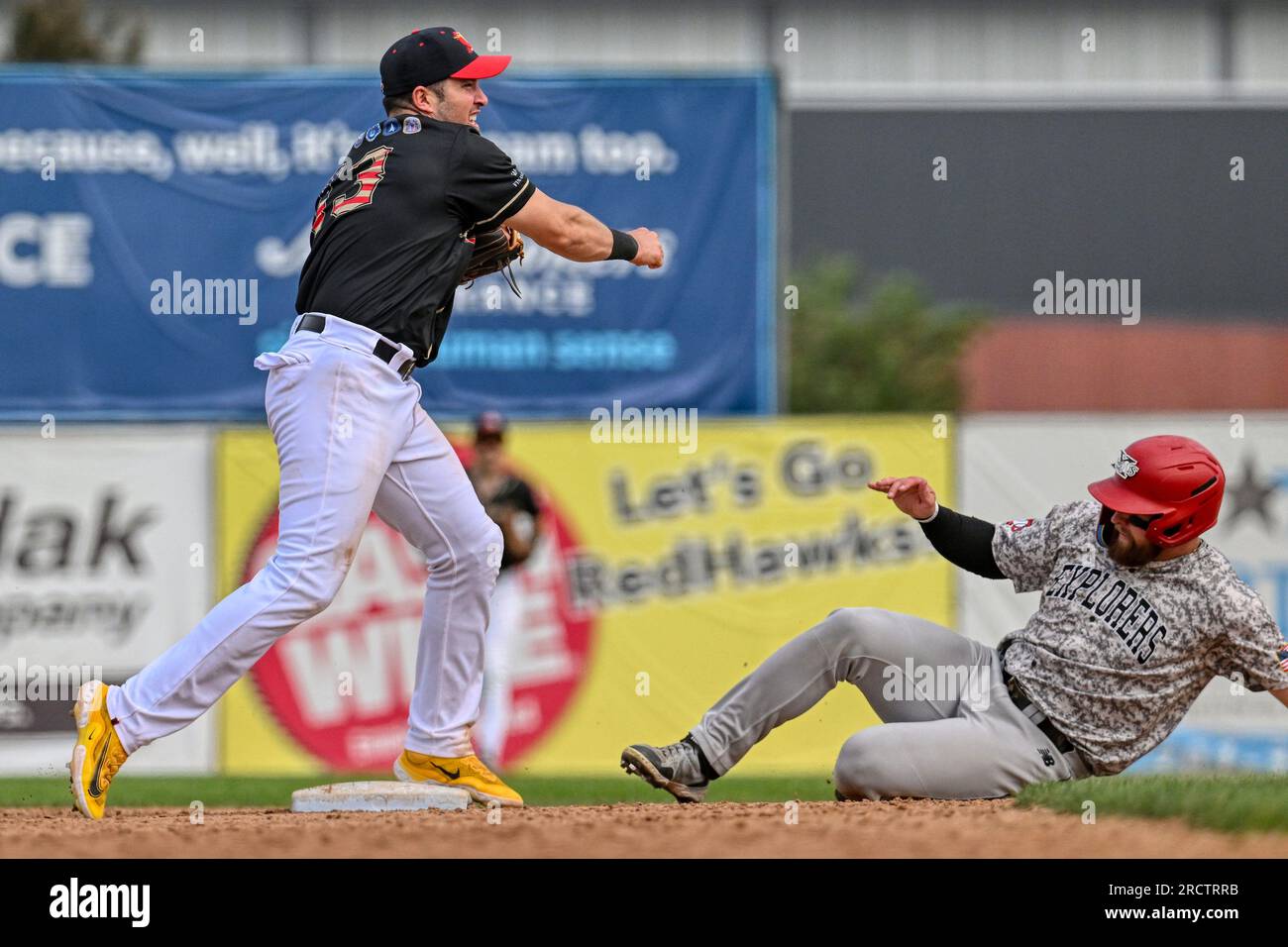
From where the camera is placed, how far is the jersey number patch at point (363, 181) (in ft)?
18.7

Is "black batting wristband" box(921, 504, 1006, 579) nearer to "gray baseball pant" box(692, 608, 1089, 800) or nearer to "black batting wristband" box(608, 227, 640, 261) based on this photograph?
"gray baseball pant" box(692, 608, 1089, 800)

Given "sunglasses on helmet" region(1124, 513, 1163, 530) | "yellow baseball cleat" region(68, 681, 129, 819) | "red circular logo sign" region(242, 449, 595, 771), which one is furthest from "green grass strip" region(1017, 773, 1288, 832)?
"red circular logo sign" region(242, 449, 595, 771)

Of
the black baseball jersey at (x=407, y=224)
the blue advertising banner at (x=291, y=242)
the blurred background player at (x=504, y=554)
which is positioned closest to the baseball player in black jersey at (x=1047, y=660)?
the black baseball jersey at (x=407, y=224)

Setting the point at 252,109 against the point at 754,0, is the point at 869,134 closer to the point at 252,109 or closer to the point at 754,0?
the point at 754,0

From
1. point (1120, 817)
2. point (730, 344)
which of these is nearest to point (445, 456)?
point (1120, 817)

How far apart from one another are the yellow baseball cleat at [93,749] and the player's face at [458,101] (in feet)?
6.55

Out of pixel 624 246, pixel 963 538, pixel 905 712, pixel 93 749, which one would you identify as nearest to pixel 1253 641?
pixel 963 538

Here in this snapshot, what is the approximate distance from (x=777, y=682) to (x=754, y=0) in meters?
27.8

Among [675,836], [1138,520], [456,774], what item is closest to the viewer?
[675,836]

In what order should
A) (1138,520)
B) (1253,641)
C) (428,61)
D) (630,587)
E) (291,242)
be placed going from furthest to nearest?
(291,242), (630,587), (428,61), (1138,520), (1253,641)

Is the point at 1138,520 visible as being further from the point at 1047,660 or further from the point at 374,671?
the point at 374,671

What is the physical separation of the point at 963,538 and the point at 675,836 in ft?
5.27

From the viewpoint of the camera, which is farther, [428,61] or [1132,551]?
[428,61]

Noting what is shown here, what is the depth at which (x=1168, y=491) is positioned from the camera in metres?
5.57
